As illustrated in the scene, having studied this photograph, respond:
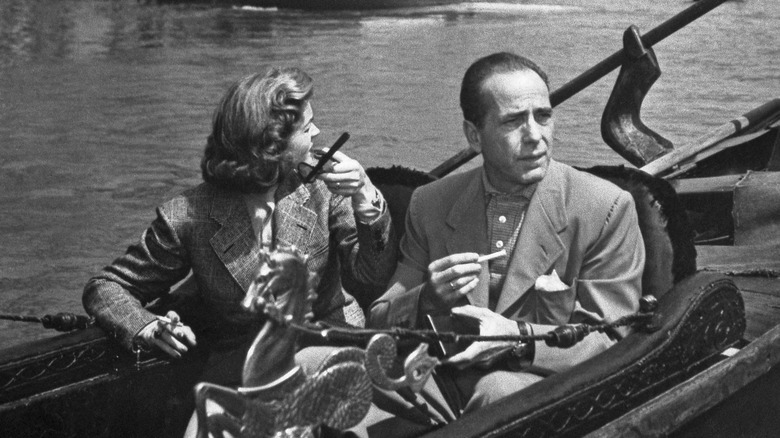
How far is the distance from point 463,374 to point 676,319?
1.49ft

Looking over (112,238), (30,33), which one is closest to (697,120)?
(112,238)

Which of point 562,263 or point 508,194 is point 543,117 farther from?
point 562,263

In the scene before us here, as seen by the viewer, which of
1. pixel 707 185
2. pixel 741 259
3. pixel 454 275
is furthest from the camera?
pixel 707 185

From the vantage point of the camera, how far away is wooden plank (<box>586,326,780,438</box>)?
2.52m

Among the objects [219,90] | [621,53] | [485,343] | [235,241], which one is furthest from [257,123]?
[219,90]

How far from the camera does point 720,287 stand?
269 centimetres

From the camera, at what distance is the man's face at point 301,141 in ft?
9.04

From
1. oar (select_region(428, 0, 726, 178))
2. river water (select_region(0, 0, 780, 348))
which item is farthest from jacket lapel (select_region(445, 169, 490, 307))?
river water (select_region(0, 0, 780, 348))

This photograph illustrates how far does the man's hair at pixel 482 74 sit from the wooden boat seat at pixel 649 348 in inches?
15.7

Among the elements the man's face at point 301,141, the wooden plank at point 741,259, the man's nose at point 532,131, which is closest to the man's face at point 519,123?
the man's nose at point 532,131

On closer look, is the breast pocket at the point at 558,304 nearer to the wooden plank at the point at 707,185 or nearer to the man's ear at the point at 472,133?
the man's ear at the point at 472,133

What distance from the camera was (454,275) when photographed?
2.46 meters

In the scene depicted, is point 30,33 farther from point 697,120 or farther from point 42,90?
point 697,120

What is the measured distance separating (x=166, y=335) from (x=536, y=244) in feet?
2.79
